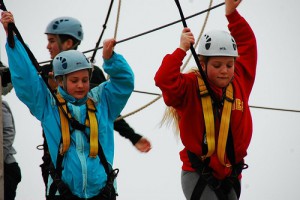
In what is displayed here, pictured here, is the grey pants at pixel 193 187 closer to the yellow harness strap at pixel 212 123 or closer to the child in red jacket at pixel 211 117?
the child in red jacket at pixel 211 117

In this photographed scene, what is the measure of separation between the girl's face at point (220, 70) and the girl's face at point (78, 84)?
0.81 meters

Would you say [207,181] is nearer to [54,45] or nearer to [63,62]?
[63,62]

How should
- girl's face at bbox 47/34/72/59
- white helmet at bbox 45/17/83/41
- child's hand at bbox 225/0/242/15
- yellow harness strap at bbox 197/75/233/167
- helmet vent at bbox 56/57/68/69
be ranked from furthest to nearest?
white helmet at bbox 45/17/83/41
girl's face at bbox 47/34/72/59
child's hand at bbox 225/0/242/15
helmet vent at bbox 56/57/68/69
yellow harness strap at bbox 197/75/233/167

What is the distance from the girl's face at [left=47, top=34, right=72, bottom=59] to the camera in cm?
550

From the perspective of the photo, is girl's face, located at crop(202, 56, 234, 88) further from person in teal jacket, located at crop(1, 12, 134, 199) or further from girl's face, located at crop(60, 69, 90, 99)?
girl's face, located at crop(60, 69, 90, 99)

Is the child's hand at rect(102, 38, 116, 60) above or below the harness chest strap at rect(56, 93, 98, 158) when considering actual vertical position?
above

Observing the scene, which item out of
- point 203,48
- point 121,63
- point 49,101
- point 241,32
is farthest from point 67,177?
point 241,32

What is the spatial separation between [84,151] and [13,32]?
0.88 metres

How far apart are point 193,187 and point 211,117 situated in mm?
500

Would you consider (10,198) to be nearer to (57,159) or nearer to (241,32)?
(57,159)

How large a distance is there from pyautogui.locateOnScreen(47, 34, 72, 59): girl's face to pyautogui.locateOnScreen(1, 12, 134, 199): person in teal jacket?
2.42 ft

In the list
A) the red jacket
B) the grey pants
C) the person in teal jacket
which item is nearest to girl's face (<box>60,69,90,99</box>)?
the person in teal jacket

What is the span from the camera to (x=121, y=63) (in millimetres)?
4746

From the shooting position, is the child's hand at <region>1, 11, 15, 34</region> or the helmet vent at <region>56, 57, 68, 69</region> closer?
the child's hand at <region>1, 11, 15, 34</region>
